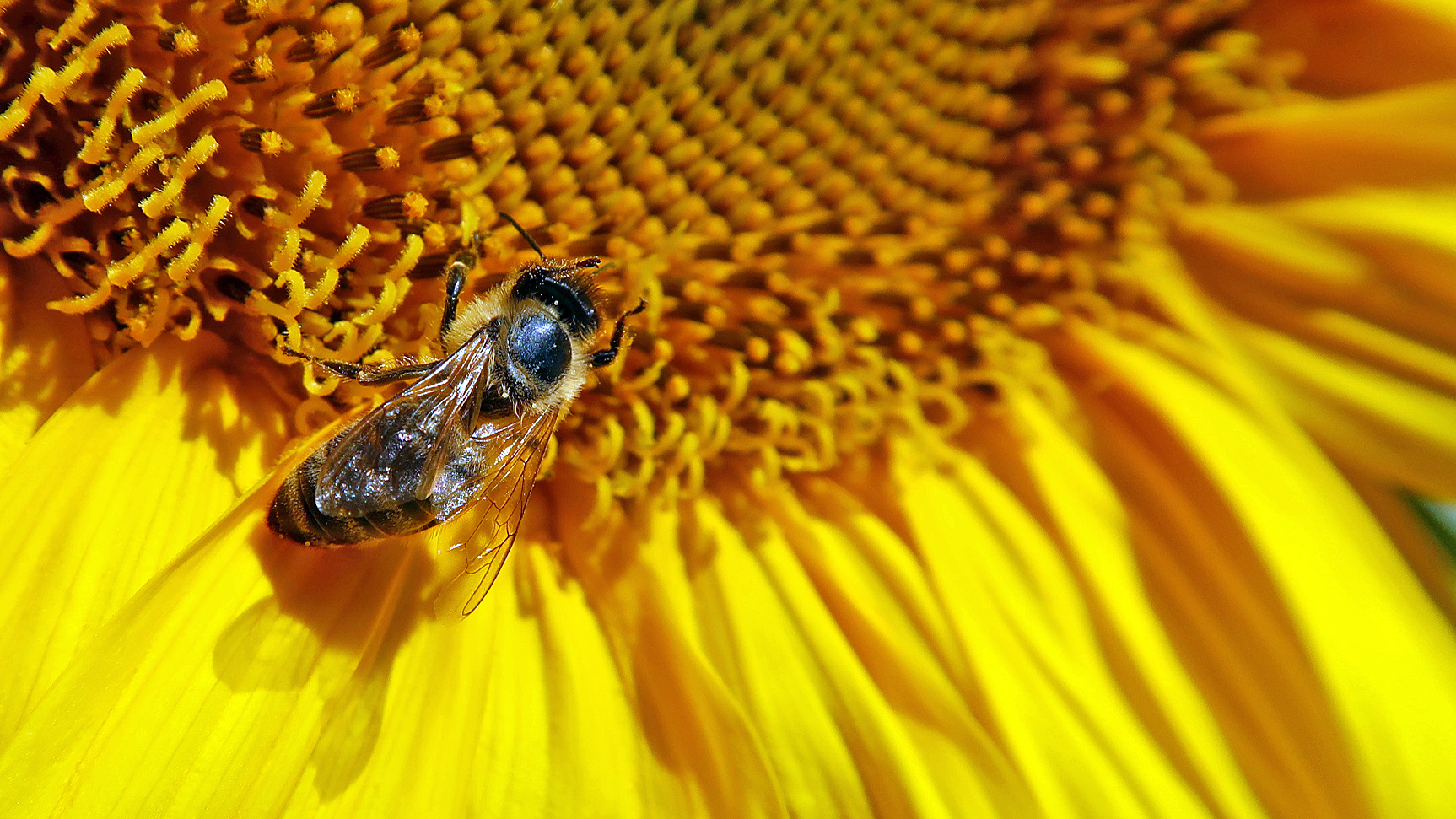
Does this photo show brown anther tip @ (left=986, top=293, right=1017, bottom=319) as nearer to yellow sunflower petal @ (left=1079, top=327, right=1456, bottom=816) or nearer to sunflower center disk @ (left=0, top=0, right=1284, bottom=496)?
sunflower center disk @ (left=0, top=0, right=1284, bottom=496)

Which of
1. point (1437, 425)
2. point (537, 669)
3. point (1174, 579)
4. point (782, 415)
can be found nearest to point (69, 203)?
point (537, 669)

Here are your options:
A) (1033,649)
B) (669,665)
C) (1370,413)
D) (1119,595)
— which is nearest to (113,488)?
(669,665)

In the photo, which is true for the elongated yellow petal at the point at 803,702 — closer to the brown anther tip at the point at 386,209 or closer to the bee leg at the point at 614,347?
the bee leg at the point at 614,347

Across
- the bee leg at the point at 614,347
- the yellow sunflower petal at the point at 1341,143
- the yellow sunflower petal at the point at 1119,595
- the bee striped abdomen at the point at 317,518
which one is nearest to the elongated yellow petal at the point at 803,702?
the bee leg at the point at 614,347

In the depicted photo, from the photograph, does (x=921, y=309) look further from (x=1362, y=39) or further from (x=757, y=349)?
(x=1362, y=39)

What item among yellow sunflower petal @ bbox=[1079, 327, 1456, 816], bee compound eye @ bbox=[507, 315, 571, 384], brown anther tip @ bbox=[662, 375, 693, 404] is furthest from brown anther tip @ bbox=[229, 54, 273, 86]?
yellow sunflower petal @ bbox=[1079, 327, 1456, 816]

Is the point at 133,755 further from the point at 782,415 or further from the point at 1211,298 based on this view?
the point at 1211,298
